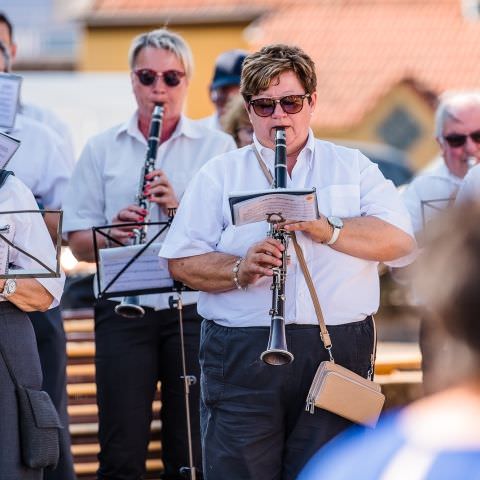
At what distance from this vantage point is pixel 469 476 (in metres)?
1.90

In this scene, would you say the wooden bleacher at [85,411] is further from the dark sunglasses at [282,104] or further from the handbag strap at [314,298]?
the dark sunglasses at [282,104]

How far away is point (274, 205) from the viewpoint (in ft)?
12.0

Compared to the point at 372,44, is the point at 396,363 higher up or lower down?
lower down

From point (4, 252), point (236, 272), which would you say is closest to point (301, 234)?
point (236, 272)

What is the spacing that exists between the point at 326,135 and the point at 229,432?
25837 millimetres

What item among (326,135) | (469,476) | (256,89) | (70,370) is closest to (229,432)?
(256,89)

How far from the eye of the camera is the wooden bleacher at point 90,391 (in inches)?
242

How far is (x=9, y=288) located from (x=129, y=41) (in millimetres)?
21926

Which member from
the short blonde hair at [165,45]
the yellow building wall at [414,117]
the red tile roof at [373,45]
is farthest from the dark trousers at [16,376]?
the yellow building wall at [414,117]

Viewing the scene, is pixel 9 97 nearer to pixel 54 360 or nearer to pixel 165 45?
pixel 165 45

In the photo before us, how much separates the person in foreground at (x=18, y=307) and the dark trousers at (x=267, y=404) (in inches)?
26.6

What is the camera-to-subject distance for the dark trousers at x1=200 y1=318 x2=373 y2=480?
12.8 feet

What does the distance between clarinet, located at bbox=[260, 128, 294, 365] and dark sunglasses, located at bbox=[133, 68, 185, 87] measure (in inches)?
56.6

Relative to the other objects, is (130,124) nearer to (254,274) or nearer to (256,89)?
(256,89)
